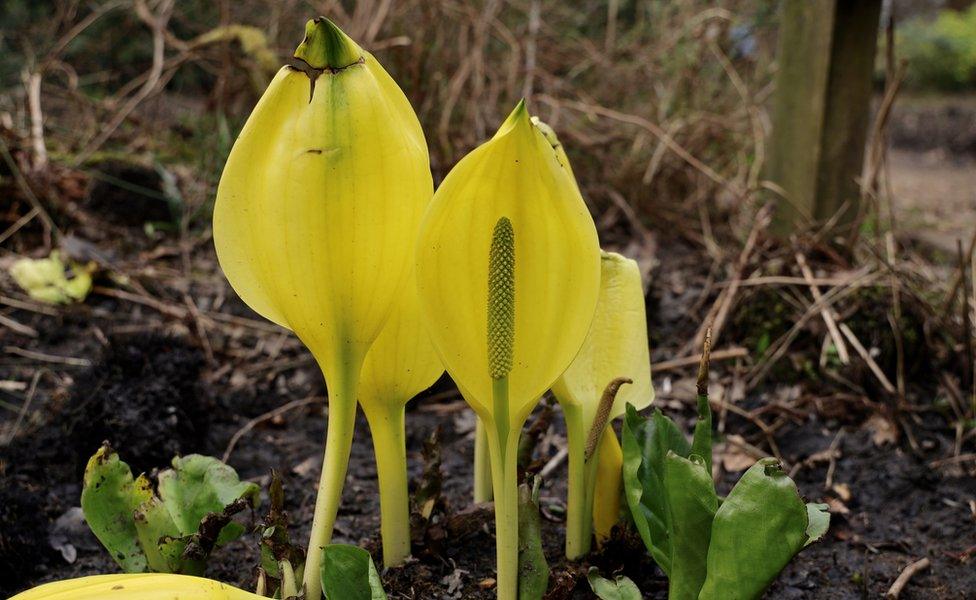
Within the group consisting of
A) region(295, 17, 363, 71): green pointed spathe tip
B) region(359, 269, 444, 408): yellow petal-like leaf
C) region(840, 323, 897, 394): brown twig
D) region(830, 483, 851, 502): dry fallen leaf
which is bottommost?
region(830, 483, 851, 502): dry fallen leaf

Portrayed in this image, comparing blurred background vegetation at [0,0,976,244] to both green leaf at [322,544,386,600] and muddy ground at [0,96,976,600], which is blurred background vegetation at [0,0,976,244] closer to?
muddy ground at [0,96,976,600]

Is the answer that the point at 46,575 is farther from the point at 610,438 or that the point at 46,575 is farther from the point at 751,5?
the point at 751,5

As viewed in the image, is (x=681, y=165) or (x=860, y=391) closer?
(x=860, y=391)

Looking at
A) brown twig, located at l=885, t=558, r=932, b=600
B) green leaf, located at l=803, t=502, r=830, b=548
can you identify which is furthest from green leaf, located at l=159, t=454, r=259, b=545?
brown twig, located at l=885, t=558, r=932, b=600

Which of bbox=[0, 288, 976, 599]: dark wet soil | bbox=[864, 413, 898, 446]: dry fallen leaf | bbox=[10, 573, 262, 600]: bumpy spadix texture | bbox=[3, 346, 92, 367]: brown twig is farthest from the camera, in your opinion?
bbox=[3, 346, 92, 367]: brown twig

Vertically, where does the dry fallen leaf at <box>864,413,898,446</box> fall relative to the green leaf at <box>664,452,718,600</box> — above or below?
below

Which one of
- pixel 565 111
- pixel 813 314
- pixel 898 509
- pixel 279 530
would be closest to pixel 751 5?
pixel 565 111

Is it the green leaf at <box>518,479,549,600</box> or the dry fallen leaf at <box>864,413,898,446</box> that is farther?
the dry fallen leaf at <box>864,413,898,446</box>
